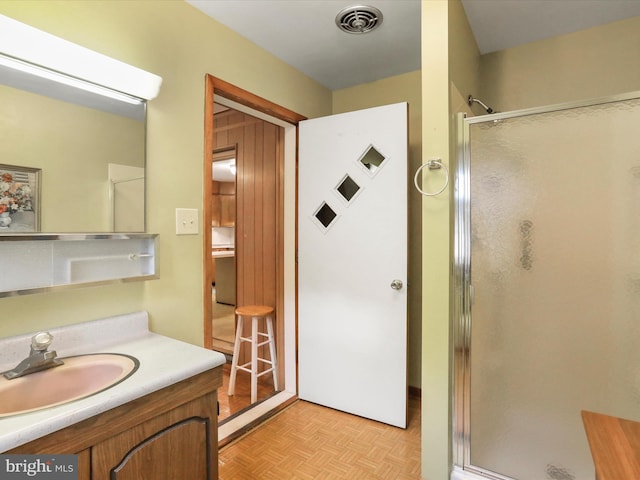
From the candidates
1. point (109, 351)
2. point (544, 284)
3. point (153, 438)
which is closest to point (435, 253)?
point (544, 284)

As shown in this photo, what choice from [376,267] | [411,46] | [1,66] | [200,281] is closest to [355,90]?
[411,46]

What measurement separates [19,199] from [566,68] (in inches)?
111

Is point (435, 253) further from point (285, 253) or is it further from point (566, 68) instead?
point (566, 68)

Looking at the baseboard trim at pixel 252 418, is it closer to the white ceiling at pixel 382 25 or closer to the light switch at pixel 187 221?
the light switch at pixel 187 221

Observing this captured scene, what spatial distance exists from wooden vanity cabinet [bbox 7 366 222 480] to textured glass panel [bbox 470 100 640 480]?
47.0 inches

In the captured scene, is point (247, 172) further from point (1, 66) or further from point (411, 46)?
point (1, 66)

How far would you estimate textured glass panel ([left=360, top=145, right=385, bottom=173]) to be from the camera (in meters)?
2.16

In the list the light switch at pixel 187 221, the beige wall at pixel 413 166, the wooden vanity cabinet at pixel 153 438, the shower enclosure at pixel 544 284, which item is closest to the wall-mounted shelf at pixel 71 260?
the light switch at pixel 187 221

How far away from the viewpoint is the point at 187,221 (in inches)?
67.9

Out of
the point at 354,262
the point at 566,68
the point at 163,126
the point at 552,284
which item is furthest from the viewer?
the point at 354,262

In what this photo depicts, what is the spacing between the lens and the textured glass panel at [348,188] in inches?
88.3

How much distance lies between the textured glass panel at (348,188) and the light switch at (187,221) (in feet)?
3.09

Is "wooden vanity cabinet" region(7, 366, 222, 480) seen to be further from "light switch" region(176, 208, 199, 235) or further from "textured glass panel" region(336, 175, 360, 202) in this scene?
"textured glass panel" region(336, 175, 360, 202)

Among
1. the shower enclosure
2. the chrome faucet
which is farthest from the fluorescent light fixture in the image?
the shower enclosure
